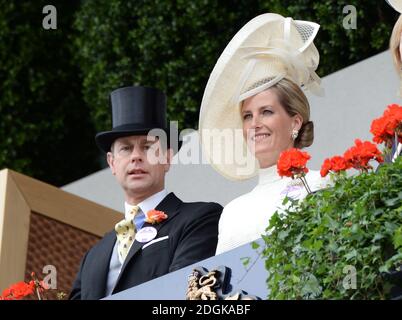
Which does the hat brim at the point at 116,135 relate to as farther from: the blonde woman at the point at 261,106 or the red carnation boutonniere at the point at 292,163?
the red carnation boutonniere at the point at 292,163

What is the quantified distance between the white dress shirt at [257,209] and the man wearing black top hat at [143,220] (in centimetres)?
17

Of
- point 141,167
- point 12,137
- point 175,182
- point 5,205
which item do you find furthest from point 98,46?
point 141,167

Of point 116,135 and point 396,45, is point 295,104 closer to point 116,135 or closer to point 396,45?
point 396,45

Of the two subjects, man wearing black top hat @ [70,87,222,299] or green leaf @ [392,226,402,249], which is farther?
man wearing black top hat @ [70,87,222,299]

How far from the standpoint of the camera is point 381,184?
3.55m

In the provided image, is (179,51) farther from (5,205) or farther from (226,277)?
(226,277)

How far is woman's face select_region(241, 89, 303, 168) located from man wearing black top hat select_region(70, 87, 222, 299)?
0.37 metres

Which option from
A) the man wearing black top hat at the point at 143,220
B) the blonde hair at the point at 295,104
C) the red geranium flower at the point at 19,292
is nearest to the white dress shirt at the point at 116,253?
the man wearing black top hat at the point at 143,220

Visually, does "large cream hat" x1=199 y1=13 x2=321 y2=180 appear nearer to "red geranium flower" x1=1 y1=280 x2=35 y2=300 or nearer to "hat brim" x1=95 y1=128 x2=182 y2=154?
"hat brim" x1=95 y1=128 x2=182 y2=154

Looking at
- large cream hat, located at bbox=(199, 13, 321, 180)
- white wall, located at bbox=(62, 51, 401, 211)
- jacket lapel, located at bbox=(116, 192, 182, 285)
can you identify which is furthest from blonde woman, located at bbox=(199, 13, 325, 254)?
white wall, located at bbox=(62, 51, 401, 211)

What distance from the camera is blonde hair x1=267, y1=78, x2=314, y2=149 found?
4621 millimetres

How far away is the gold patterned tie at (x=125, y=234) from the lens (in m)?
4.93

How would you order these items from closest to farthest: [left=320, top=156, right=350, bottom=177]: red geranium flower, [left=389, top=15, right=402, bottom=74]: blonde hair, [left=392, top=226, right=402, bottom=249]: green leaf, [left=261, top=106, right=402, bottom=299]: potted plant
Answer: [left=392, top=226, right=402, bottom=249]: green leaf
[left=261, top=106, right=402, bottom=299]: potted plant
[left=320, top=156, right=350, bottom=177]: red geranium flower
[left=389, top=15, right=402, bottom=74]: blonde hair
